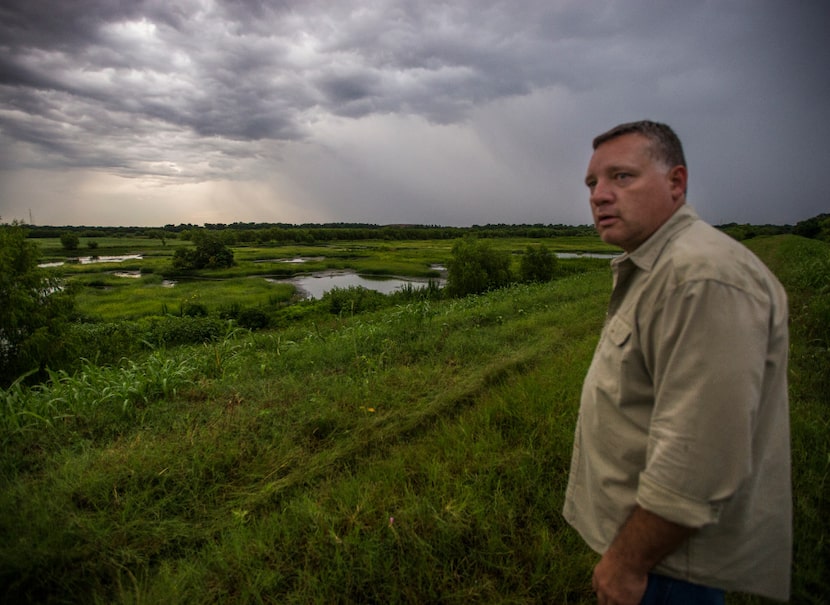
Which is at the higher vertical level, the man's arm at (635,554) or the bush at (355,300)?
the man's arm at (635,554)

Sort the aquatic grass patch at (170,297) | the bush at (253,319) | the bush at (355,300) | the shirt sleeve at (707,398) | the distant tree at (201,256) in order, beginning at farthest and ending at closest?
1. the distant tree at (201,256)
2. the aquatic grass patch at (170,297)
3. the bush at (355,300)
4. the bush at (253,319)
5. the shirt sleeve at (707,398)

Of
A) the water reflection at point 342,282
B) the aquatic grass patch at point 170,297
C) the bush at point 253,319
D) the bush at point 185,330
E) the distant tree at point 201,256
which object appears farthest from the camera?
the distant tree at point 201,256

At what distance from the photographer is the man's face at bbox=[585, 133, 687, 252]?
1.31m

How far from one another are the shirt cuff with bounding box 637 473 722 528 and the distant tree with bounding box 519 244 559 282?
27.9 m

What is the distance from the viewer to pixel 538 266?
28.5 metres

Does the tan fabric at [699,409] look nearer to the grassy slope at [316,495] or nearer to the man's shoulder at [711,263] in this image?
the man's shoulder at [711,263]

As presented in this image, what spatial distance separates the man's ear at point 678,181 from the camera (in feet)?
4.38

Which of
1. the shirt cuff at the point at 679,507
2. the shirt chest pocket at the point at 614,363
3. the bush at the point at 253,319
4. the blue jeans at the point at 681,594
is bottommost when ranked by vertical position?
the bush at the point at 253,319

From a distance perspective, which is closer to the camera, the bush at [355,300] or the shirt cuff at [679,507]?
the shirt cuff at [679,507]

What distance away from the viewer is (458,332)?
8125 millimetres

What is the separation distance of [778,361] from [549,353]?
5659 mm

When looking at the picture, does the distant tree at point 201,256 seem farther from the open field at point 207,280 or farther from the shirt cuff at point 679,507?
the shirt cuff at point 679,507

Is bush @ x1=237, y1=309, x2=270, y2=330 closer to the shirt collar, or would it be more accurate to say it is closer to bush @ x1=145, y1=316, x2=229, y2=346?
bush @ x1=145, y1=316, x2=229, y2=346

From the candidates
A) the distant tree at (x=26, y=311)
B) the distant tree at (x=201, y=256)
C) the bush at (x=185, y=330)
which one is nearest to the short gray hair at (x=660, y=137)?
the distant tree at (x=26, y=311)
